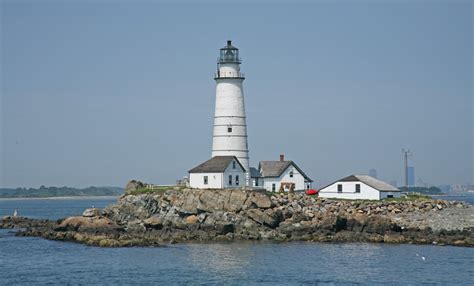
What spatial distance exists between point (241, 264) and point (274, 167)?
23840mm

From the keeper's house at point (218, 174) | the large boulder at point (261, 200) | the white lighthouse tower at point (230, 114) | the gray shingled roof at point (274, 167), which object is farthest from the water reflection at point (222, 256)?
the gray shingled roof at point (274, 167)

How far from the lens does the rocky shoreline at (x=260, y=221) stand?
5212cm

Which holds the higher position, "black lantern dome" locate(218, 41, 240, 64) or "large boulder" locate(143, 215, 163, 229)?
"black lantern dome" locate(218, 41, 240, 64)

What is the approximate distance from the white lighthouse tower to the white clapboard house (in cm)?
278

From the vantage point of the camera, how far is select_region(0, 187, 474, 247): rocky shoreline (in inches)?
2052

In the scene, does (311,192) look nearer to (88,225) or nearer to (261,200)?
(261,200)

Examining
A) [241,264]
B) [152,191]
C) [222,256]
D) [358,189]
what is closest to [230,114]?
[152,191]

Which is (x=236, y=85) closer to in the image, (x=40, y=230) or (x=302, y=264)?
(x=40, y=230)

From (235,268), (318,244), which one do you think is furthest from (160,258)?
(318,244)

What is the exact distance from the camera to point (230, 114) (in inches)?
2468

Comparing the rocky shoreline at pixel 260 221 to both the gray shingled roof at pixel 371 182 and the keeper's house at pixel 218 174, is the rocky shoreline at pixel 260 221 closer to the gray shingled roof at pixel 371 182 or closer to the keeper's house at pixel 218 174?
the keeper's house at pixel 218 174

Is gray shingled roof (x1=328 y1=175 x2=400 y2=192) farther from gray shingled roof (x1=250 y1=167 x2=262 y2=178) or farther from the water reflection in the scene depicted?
the water reflection

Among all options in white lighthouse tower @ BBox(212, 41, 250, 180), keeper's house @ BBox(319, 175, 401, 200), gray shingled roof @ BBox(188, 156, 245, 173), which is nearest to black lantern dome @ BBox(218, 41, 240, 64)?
white lighthouse tower @ BBox(212, 41, 250, 180)

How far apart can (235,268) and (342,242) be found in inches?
467
